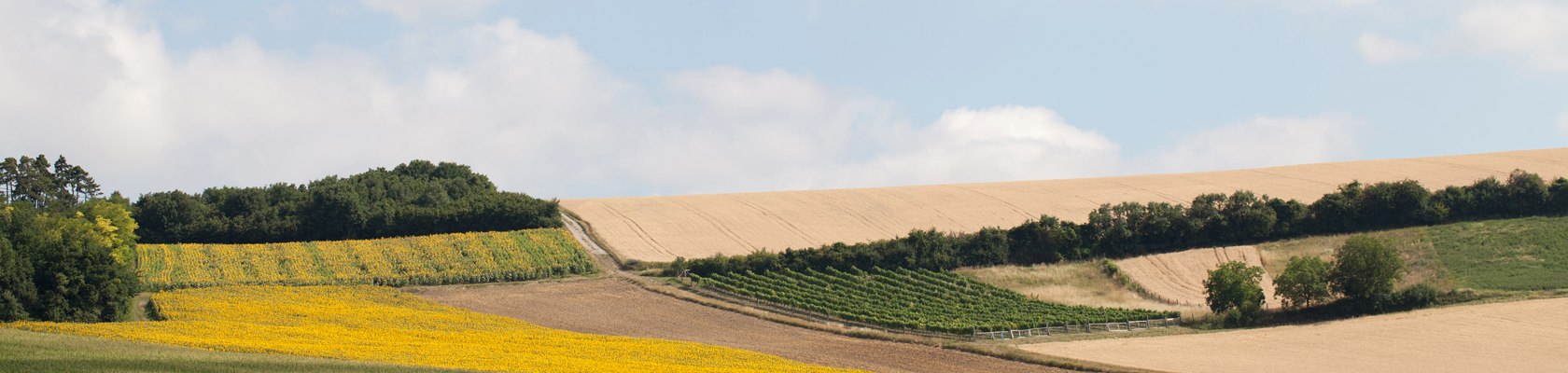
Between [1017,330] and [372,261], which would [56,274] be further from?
[1017,330]

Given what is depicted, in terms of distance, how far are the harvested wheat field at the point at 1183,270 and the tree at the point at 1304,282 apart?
15.9ft

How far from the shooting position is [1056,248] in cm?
8988

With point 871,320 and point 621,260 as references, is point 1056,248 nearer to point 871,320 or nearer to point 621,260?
point 871,320

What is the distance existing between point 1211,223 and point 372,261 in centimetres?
5328

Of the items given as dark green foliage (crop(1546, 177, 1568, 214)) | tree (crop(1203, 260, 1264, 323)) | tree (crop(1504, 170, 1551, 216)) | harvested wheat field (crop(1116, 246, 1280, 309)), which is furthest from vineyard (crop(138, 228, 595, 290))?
dark green foliage (crop(1546, 177, 1568, 214))

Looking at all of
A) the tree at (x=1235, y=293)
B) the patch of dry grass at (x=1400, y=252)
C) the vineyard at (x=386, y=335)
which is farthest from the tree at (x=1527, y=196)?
the vineyard at (x=386, y=335)

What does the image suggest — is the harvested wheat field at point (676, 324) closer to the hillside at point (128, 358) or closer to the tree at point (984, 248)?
the tree at point (984, 248)

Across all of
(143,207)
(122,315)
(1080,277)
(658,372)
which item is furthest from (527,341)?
(143,207)

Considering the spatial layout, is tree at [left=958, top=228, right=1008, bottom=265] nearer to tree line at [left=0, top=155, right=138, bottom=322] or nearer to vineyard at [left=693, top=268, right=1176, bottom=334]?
vineyard at [left=693, top=268, right=1176, bottom=334]

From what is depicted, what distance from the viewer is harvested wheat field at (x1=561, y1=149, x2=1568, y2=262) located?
333 ft

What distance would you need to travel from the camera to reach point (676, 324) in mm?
74062

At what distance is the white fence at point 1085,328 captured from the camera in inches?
2744

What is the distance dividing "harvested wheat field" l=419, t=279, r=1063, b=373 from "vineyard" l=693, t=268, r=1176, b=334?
4.20 m

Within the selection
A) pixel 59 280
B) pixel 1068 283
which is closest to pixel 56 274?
pixel 59 280
